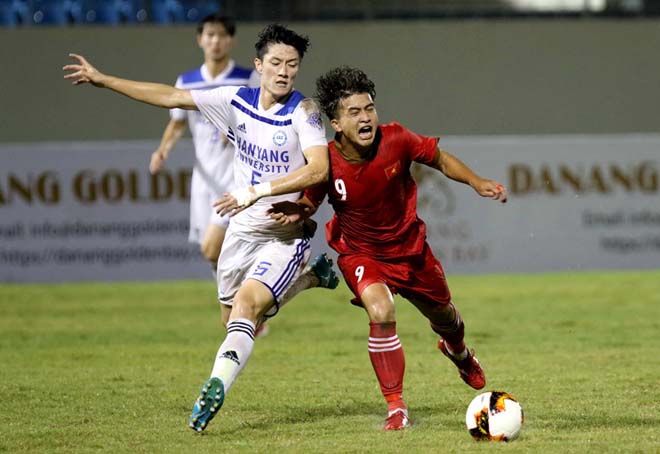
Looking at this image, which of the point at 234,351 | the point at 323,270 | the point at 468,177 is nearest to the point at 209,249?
the point at 323,270

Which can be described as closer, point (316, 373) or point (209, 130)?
point (316, 373)

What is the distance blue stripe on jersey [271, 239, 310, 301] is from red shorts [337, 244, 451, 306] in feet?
0.87

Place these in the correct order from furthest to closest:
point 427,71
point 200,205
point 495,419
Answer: point 427,71
point 200,205
point 495,419

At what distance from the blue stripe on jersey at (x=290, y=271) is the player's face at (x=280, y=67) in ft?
2.96

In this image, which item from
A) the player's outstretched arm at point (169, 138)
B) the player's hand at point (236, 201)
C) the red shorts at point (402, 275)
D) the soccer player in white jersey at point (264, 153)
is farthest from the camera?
the player's outstretched arm at point (169, 138)

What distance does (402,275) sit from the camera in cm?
667

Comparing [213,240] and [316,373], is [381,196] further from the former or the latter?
[213,240]

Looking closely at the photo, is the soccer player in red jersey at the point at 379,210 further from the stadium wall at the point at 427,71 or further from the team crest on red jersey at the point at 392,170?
the stadium wall at the point at 427,71

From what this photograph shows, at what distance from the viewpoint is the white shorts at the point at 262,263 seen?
6.72 metres

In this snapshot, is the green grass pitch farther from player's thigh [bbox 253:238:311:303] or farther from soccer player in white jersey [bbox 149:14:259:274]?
soccer player in white jersey [bbox 149:14:259:274]

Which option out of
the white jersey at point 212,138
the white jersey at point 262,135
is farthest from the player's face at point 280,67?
the white jersey at point 212,138

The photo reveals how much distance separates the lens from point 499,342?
1030 cm

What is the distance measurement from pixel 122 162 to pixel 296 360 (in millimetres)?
7274

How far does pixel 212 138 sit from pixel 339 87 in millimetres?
4695
